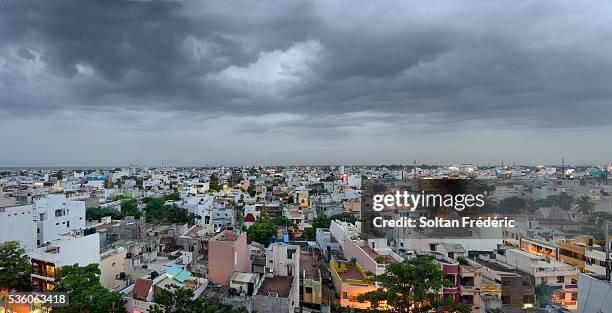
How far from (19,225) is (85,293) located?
1374 cm

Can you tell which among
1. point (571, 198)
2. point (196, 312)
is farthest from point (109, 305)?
point (571, 198)

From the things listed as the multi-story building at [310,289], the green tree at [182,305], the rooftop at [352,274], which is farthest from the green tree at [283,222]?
the green tree at [182,305]

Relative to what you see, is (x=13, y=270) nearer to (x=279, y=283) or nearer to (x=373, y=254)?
(x=279, y=283)

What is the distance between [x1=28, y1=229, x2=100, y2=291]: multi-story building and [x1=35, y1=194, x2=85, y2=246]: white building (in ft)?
34.8

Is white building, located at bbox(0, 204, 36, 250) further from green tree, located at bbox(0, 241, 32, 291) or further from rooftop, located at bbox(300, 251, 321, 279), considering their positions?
rooftop, located at bbox(300, 251, 321, 279)

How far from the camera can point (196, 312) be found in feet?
30.8

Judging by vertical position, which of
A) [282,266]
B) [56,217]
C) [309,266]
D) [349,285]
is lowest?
[349,285]

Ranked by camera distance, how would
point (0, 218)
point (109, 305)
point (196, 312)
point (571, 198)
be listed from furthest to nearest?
1. point (571, 198)
2. point (0, 218)
3. point (109, 305)
4. point (196, 312)

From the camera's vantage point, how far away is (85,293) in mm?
10578

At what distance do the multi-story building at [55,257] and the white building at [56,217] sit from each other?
417 inches

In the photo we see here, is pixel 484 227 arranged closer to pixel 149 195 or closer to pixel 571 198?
pixel 571 198

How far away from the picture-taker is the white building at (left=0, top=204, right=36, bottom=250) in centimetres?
1948

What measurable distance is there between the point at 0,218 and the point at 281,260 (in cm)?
1535

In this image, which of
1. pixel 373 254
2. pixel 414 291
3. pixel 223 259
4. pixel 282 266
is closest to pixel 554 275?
pixel 373 254
